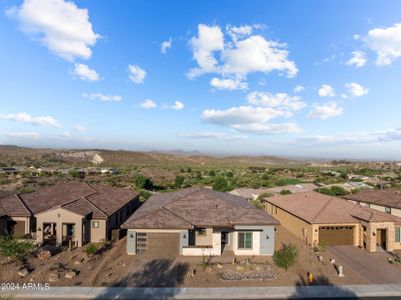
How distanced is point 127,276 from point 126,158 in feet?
591

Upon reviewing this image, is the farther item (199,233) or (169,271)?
(199,233)

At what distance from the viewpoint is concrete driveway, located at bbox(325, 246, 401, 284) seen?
18922 millimetres

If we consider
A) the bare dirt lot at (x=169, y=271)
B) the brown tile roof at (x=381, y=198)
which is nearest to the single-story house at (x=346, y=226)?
the bare dirt lot at (x=169, y=271)

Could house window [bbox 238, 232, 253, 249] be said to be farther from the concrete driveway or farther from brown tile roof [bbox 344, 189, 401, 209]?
brown tile roof [bbox 344, 189, 401, 209]

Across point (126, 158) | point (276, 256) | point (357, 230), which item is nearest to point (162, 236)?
point (276, 256)

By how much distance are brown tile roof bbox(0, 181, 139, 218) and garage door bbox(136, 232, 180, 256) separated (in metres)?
5.10

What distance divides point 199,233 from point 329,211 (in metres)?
12.9

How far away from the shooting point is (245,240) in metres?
22.9

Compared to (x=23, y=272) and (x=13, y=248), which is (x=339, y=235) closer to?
(x=23, y=272)

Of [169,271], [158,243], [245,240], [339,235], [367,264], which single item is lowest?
[367,264]

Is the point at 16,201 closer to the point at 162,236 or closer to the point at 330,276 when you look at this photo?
the point at 162,236

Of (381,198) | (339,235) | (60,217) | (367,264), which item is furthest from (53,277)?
(381,198)

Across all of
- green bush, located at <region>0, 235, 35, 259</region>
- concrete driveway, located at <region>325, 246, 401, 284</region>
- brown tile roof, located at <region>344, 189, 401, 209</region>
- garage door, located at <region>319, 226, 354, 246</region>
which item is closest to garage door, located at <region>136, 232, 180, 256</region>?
green bush, located at <region>0, 235, 35, 259</region>

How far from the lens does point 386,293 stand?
16578 millimetres
